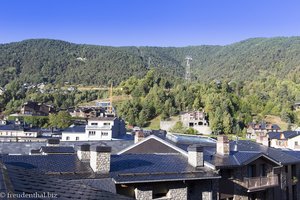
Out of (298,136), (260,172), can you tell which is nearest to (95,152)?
(260,172)

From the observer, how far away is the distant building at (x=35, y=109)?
11583 centimetres

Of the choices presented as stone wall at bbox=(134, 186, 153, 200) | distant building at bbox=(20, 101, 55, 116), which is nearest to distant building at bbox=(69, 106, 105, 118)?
distant building at bbox=(20, 101, 55, 116)

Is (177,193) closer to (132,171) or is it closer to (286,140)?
(132,171)

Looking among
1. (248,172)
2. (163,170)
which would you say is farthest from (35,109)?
(163,170)

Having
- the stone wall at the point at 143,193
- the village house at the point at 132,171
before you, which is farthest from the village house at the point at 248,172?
the stone wall at the point at 143,193

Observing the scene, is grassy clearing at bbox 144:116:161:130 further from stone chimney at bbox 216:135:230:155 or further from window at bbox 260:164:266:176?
stone chimney at bbox 216:135:230:155

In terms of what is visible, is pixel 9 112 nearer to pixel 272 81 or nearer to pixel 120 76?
pixel 120 76

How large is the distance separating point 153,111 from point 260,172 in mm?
92105

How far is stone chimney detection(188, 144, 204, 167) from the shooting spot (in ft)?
60.3

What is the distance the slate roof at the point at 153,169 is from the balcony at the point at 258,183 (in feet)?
12.7

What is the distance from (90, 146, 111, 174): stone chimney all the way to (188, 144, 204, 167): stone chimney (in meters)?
4.81

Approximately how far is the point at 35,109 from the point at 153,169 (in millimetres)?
108852

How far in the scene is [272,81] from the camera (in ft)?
505

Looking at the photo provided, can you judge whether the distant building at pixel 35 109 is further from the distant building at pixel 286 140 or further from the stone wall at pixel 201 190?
the stone wall at pixel 201 190
